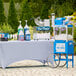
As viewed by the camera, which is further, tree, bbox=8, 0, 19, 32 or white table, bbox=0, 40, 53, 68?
tree, bbox=8, 0, 19, 32

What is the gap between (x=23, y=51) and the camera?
8742mm

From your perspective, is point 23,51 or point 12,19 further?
point 12,19

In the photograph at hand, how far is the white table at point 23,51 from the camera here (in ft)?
28.4

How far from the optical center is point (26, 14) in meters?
19.2

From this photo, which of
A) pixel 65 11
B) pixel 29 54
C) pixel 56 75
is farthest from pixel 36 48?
pixel 65 11

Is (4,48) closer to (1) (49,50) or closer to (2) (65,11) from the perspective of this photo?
(1) (49,50)

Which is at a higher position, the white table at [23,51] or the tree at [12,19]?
the tree at [12,19]

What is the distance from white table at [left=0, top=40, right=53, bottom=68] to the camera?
8.65 meters

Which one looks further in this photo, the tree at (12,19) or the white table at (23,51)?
the tree at (12,19)

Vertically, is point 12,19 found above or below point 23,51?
above

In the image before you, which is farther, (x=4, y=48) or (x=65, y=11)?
(x=65, y=11)

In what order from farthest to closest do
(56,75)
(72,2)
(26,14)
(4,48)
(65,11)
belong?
(72,2), (65,11), (26,14), (4,48), (56,75)

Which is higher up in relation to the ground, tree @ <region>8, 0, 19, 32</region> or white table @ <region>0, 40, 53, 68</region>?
tree @ <region>8, 0, 19, 32</region>

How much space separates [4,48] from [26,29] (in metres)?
0.90
